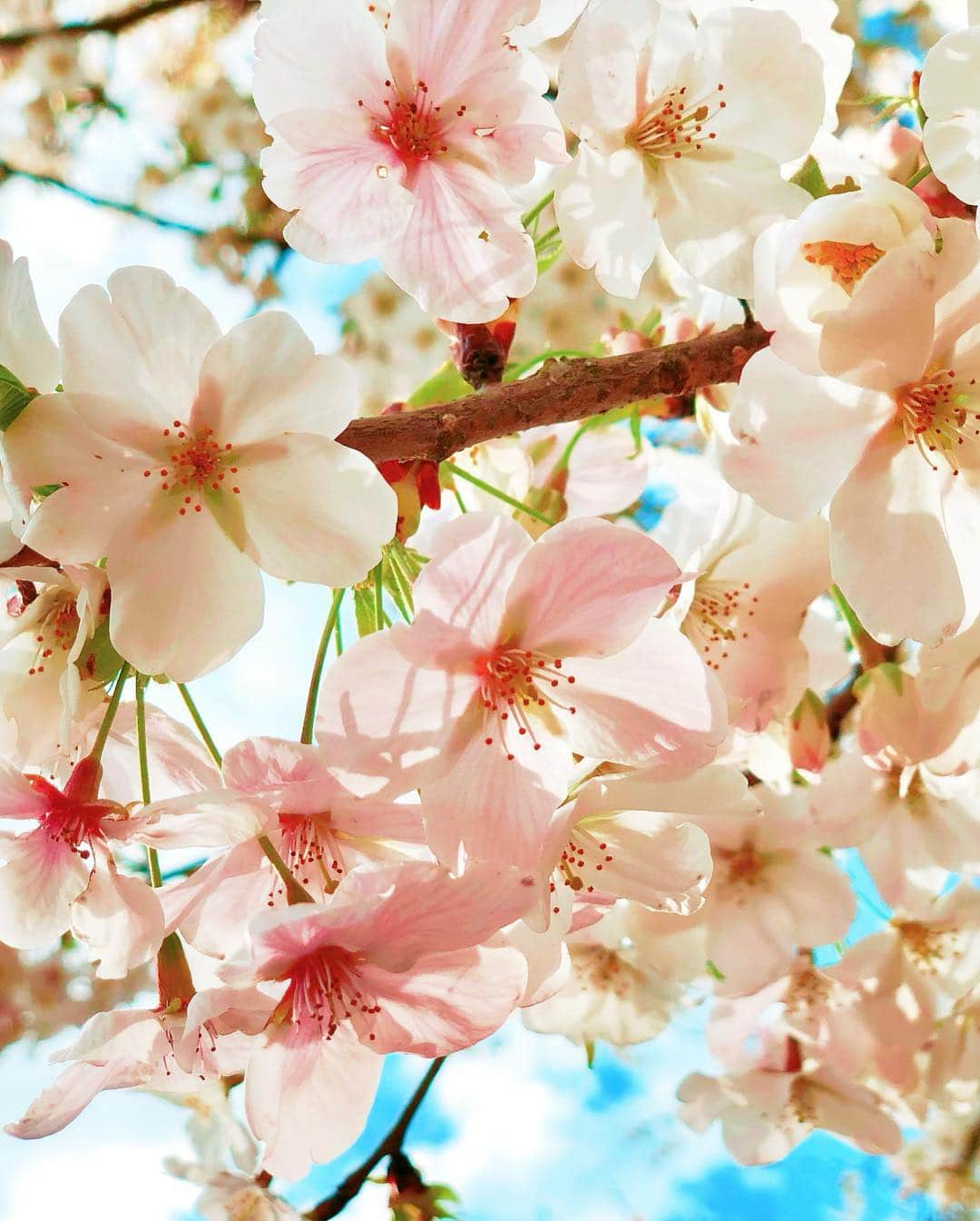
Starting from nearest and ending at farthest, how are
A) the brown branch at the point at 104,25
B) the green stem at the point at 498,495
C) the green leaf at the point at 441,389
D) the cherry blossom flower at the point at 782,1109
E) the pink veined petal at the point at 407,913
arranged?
the pink veined petal at the point at 407,913
the green stem at the point at 498,495
the green leaf at the point at 441,389
the cherry blossom flower at the point at 782,1109
the brown branch at the point at 104,25

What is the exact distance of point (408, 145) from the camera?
2.26ft

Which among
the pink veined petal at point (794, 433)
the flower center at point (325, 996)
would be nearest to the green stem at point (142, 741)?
the flower center at point (325, 996)

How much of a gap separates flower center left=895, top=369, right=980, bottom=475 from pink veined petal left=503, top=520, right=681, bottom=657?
186mm

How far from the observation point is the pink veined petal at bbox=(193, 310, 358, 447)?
0.59 m

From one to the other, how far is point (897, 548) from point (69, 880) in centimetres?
50

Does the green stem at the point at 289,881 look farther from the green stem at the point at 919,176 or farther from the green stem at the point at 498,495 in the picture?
the green stem at the point at 919,176

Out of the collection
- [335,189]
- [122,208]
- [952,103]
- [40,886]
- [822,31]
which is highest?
[122,208]

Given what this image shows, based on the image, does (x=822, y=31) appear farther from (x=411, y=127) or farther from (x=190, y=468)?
(x=190, y=468)

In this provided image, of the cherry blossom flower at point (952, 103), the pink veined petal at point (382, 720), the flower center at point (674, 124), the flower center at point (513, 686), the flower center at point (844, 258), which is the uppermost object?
the flower center at point (674, 124)

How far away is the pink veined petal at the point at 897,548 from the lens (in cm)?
63

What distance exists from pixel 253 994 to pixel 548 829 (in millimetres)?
175

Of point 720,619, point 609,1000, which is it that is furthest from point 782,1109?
point 720,619

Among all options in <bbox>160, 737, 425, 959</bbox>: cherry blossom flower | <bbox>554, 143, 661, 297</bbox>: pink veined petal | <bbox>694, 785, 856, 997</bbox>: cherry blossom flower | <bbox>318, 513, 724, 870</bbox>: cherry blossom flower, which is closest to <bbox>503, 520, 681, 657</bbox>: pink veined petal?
<bbox>318, 513, 724, 870</bbox>: cherry blossom flower

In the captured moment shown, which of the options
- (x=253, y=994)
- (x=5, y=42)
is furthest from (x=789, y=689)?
(x=5, y=42)
